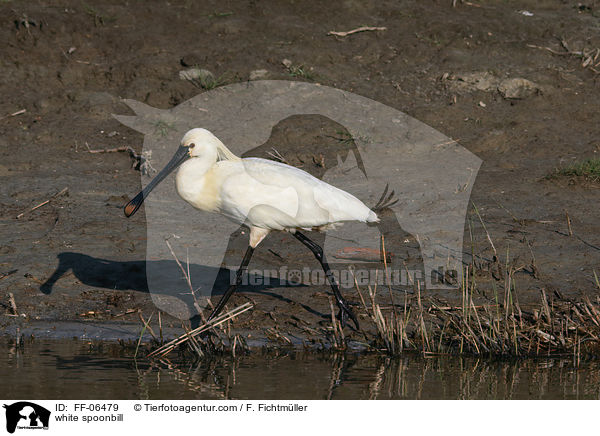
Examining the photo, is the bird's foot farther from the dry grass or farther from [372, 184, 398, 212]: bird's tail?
[372, 184, 398, 212]: bird's tail

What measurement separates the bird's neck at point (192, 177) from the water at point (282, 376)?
1.20 meters

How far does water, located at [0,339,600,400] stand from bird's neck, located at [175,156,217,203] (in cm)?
120

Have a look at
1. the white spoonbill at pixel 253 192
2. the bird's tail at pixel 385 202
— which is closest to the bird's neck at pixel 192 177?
the white spoonbill at pixel 253 192

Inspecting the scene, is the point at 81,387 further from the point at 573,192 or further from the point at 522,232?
the point at 573,192

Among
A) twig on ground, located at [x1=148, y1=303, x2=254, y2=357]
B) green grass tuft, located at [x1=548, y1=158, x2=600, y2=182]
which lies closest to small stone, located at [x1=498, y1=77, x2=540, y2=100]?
green grass tuft, located at [x1=548, y1=158, x2=600, y2=182]

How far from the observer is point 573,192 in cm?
942

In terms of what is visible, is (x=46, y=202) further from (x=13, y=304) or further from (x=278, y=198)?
(x=278, y=198)

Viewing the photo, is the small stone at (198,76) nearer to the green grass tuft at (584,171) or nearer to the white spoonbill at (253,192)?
the green grass tuft at (584,171)

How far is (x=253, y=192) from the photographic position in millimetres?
6660

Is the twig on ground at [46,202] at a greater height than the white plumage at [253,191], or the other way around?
the white plumage at [253,191]

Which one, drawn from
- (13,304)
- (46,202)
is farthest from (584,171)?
(13,304)

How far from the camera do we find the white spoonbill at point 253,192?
6668 millimetres
